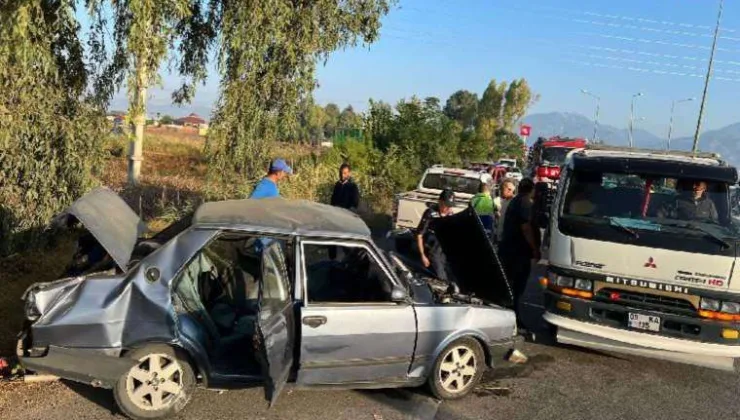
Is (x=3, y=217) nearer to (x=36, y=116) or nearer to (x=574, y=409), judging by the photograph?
(x=36, y=116)

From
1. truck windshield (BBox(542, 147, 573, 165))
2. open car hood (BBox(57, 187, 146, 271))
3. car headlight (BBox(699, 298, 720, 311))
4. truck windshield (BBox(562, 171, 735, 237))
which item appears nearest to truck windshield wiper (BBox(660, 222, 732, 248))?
truck windshield (BBox(562, 171, 735, 237))

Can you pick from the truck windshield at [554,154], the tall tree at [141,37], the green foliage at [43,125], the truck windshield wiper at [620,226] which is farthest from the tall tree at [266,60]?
the truck windshield at [554,154]

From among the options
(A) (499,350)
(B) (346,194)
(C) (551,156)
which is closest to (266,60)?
(B) (346,194)

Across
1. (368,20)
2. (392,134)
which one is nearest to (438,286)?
(368,20)

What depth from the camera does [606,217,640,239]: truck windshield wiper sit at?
20.3 ft

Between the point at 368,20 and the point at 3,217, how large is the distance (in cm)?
646

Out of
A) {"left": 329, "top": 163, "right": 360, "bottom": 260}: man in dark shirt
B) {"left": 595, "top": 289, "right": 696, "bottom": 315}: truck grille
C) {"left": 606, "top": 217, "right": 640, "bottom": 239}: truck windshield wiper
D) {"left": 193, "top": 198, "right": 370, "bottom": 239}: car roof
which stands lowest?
{"left": 595, "top": 289, "right": 696, "bottom": 315}: truck grille

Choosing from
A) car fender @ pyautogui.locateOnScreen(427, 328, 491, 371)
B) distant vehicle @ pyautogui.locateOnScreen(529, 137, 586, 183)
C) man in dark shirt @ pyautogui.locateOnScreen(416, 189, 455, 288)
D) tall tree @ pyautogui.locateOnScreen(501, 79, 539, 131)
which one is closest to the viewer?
car fender @ pyautogui.locateOnScreen(427, 328, 491, 371)

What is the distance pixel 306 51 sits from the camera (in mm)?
10125

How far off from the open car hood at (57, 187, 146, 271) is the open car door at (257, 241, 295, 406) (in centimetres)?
101

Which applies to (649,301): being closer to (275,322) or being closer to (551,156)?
(275,322)

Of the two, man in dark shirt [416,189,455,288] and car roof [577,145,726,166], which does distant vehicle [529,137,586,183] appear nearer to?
car roof [577,145,726,166]

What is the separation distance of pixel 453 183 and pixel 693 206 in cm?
737

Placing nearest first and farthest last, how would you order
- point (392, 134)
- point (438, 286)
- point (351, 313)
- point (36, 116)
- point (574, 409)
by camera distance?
point (351, 313) → point (574, 409) → point (438, 286) → point (36, 116) → point (392, 134)
